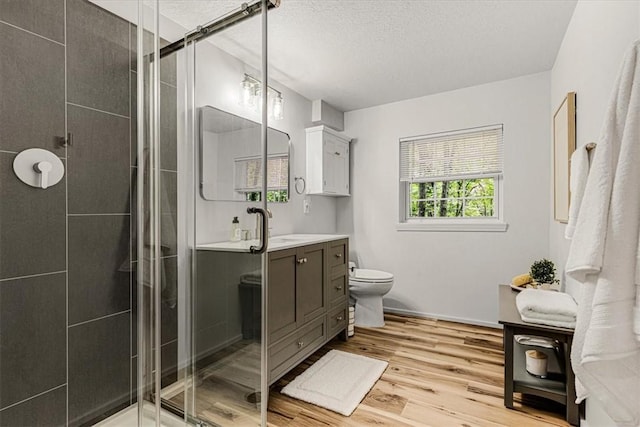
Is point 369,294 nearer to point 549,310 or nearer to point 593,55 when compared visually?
point 549,310

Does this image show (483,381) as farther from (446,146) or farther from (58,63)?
(58,63)

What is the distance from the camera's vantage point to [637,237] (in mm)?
890

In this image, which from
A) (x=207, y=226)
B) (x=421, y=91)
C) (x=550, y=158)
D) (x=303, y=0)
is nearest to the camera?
(x=207, y=226)

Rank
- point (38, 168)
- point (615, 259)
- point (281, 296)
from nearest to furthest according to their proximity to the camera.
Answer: point (615, 259)
point (38, 168)
point (281, 296)

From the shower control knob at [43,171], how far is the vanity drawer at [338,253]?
1.77 m

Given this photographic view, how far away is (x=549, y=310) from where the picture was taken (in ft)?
5.62

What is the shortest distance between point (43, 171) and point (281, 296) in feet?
4.18

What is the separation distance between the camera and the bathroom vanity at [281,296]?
57.1 inches

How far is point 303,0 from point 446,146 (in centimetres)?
205

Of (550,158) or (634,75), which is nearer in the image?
(634,75)

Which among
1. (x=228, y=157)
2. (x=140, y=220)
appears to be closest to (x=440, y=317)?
(x=228, y=157)

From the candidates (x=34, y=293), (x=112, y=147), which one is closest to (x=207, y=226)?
(x=112, y=147)

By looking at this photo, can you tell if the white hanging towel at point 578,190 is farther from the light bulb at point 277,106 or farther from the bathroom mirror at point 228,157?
the light bulb at point 277,106

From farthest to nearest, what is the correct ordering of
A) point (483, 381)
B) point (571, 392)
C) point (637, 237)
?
point (483, 381), point (571, 392), point (637, 237)
